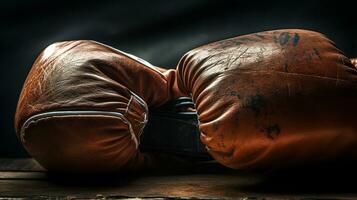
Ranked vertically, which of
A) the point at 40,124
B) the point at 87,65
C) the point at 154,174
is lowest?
the point at 154,174

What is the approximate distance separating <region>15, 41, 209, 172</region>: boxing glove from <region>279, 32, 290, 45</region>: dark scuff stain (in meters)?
0.32

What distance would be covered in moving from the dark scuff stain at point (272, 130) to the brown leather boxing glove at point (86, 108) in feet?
1.01

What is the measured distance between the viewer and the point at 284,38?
1241 millimetres

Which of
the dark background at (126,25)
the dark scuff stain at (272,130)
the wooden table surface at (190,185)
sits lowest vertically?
the wooden table surface at (190,185)

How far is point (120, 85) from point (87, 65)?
3.4 inches

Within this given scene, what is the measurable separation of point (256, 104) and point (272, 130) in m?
0.06

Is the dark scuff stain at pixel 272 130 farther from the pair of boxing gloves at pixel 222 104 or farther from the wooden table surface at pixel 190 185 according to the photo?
the wooden table surface at pixel 190 185

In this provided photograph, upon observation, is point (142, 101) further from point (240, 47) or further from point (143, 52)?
point (143, 52)

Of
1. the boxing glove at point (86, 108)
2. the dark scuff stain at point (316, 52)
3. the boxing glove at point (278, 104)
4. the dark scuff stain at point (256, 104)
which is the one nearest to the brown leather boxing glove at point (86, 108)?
the boxing glove at point (86, 108)

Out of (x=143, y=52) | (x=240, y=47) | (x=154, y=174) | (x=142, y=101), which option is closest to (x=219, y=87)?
(x=240, y=47)

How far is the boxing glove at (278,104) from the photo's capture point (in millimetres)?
1130

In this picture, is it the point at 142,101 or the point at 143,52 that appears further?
the point at 143,52

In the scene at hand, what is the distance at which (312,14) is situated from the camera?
1.69 meters

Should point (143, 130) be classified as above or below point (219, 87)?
below
